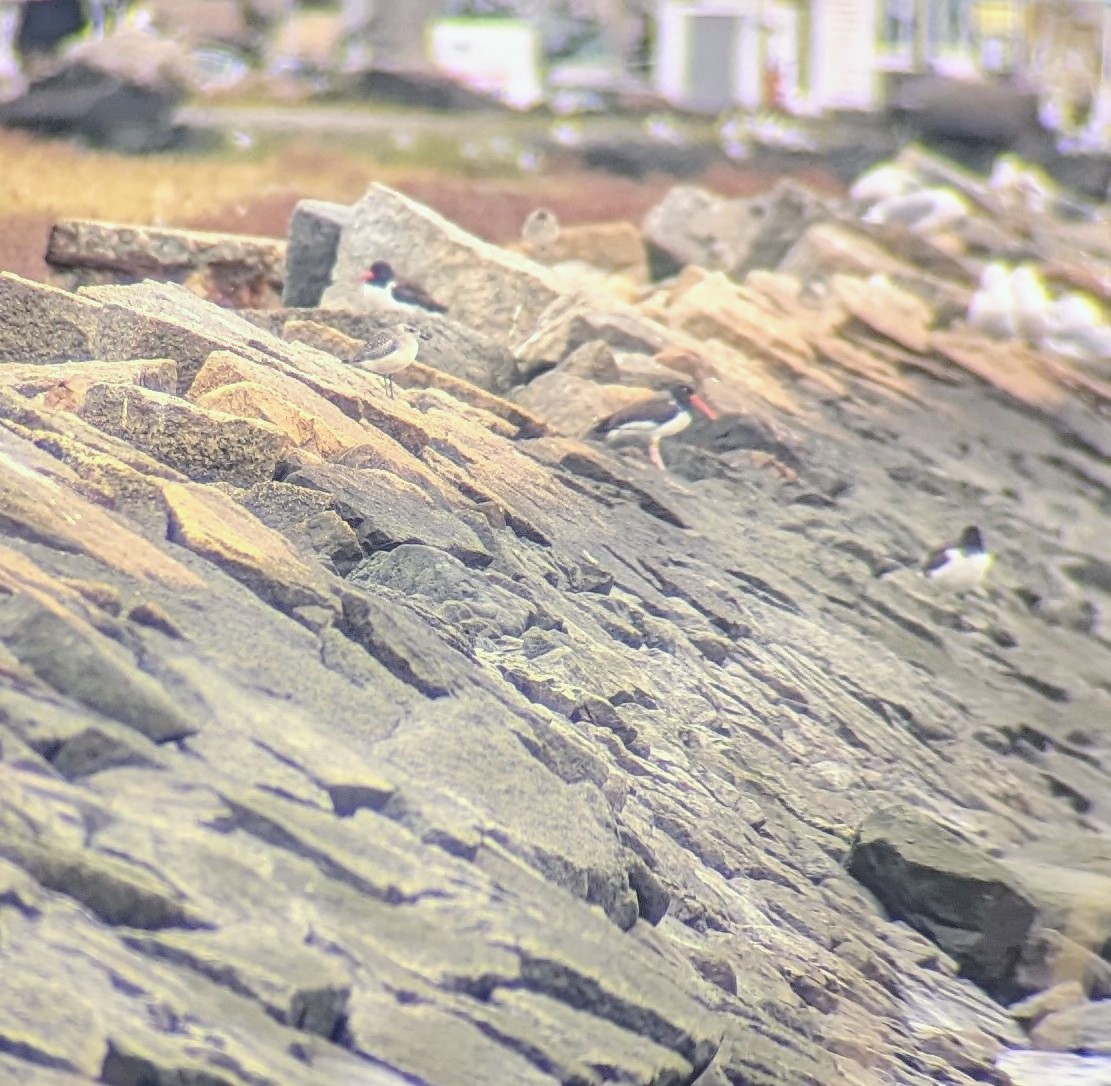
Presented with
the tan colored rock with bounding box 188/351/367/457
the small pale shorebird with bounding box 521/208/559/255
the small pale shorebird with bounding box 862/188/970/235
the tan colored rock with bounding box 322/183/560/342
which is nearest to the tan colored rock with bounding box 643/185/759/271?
the small pale shorebird with bounding box 521/208/559/255

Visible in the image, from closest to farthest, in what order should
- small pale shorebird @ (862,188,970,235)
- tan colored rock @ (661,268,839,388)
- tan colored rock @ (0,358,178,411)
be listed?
tan colored rock @ (0,358,178,411)
tan colored rock @ (661,268,839,388)
small pale shorebird @ (862,188,970,235)

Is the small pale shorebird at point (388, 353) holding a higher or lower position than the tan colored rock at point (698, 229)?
higher

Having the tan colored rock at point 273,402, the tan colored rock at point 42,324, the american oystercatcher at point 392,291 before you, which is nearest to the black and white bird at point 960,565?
the american oystercatcher at point 392,291

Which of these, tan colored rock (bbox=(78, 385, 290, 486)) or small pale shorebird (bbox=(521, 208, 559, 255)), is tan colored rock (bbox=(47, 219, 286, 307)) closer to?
tan colored rock (bbox=(78, 385, 290, 486))

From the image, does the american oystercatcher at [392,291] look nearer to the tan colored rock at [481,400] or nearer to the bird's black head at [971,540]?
the tan colored rock at [481,400]

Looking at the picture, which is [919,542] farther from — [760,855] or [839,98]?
[839,98]

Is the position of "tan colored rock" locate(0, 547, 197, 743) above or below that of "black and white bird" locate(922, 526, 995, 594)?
above
